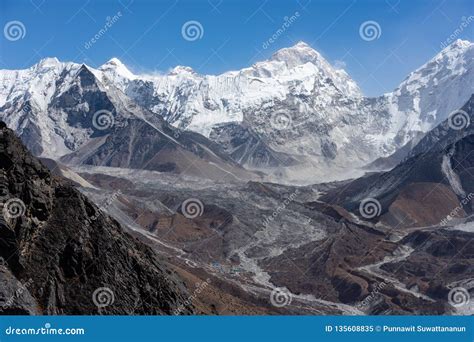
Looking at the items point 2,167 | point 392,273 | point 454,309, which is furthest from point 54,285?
point 392,273

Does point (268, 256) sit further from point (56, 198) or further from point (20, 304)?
point (20, 304)

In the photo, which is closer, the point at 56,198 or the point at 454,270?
the point at 56,198

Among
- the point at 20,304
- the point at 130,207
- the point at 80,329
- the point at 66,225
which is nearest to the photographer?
the point at 80,329

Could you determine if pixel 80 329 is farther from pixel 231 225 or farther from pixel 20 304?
pixel 231 225

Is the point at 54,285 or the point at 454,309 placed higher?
the point at 454,309

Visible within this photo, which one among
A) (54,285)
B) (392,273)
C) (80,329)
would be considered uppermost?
(392,273)

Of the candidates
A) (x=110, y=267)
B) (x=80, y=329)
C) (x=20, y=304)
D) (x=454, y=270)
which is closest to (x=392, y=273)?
(x=454, y=270)

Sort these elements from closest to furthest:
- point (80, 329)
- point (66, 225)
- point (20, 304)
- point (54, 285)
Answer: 1. point (80, 329)
2. point (20, 304)
3. point (54, 285)
4. point (66, 225)
